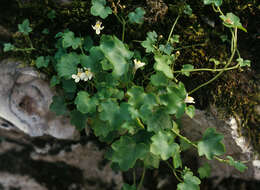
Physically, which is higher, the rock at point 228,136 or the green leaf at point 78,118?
the green leaf at point 78,118

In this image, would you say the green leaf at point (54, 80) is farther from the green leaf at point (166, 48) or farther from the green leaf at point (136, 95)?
the green leaf at point (166, 48)

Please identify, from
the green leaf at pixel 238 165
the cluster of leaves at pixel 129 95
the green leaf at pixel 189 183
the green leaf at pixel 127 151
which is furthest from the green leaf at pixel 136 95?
the green leaf at pixel 238 165

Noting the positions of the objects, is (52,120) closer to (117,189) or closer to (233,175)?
(117,189)

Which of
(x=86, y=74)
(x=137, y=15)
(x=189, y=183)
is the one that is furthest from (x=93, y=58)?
(x=189, y=183)

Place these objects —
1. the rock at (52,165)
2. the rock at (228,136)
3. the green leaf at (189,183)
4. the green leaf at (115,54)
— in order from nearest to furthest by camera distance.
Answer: the green leaf at (115,54) < the green leaf at (189,183) < the rock at (228,136) < the rock at (52,165)

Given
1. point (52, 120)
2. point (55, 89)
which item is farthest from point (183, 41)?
point (52, 120)

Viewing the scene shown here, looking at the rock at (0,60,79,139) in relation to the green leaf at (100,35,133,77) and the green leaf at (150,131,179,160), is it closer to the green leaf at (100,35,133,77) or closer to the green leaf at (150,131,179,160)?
the green leaf at (100,35,133,77)

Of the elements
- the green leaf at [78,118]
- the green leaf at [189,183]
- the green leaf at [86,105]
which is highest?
the green leaf at [86,105]
